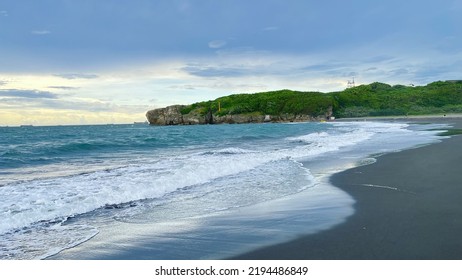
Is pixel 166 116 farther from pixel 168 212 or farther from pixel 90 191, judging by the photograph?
pixel 168 212

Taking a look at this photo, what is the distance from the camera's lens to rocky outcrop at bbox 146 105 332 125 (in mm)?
152150

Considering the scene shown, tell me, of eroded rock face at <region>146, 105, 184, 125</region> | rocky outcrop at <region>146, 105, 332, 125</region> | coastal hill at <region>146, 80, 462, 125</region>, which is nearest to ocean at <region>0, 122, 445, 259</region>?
coastal hill at <region>146, 80, 462, 125</region>

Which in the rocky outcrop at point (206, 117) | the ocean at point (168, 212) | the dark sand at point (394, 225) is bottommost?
the ocean at point (168, 212)

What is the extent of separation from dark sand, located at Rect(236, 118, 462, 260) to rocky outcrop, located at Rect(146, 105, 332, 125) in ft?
450

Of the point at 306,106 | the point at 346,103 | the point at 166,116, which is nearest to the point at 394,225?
the point at 306,106

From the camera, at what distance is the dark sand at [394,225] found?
5.09 metres

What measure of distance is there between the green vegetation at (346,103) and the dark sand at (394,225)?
370ft

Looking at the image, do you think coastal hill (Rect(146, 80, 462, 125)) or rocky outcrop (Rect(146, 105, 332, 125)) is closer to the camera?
coastal hill (Rect(146, 80, 462, 125))

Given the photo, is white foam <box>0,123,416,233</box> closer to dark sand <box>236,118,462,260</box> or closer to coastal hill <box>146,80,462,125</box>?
dark sand <box>236,118,462,260</box>

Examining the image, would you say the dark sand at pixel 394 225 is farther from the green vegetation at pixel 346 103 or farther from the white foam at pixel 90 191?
the green vegetation at pixel 346 103

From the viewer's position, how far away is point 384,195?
29.2ft

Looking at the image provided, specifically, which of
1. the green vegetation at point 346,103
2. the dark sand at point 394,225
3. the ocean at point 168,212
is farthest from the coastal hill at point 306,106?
the ocean at point 168,212

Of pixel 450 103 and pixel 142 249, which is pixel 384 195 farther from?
pixel 450 103
